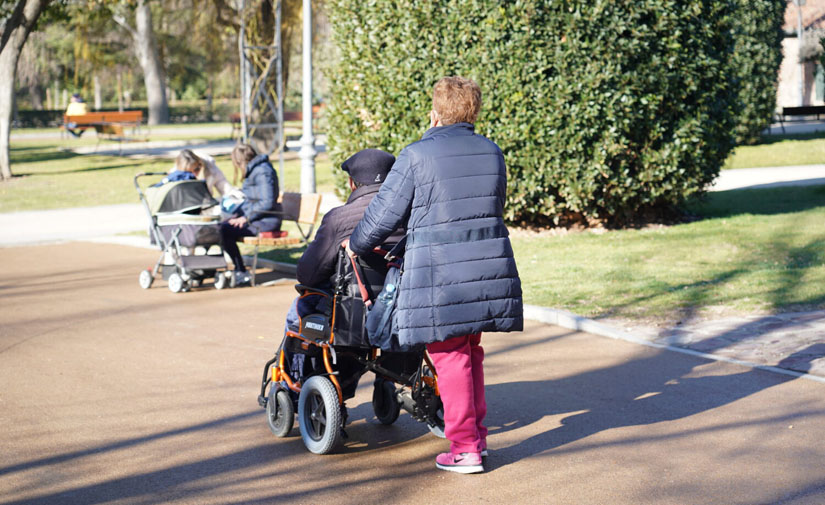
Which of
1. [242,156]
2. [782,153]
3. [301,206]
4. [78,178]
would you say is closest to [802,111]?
[782,153]

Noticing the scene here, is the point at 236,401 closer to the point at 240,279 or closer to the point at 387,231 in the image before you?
the point at 387,231

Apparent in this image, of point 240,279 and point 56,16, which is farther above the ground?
point 56,16

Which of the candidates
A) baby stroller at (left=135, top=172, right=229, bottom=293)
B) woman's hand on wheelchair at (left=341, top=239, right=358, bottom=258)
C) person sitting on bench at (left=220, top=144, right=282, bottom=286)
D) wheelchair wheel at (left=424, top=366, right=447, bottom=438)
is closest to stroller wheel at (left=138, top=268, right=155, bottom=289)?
baby stroller at (left=135, top=172, right=229, bottom=293)

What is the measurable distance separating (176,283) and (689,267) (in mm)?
5470

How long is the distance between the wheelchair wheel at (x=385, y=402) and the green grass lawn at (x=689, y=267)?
3.14m

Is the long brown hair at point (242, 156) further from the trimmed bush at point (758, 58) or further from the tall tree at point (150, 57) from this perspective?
the tall tree at point (150, 57)

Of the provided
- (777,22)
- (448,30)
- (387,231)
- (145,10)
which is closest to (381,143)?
(448,30)

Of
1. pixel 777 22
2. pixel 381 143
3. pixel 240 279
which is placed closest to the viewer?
pixel 240 279

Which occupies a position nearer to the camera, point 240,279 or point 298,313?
point 298,313

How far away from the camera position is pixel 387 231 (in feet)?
15.7

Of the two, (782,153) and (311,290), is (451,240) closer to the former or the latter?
(311,290)

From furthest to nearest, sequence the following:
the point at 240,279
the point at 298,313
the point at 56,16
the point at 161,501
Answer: the point at 56,16, the point at 240,279, the point at 298,313, the point at 161,501

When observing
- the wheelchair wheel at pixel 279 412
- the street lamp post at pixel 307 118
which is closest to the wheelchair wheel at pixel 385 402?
the wheelchair wheel at pixel 279 412

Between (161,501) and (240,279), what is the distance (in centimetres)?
617
